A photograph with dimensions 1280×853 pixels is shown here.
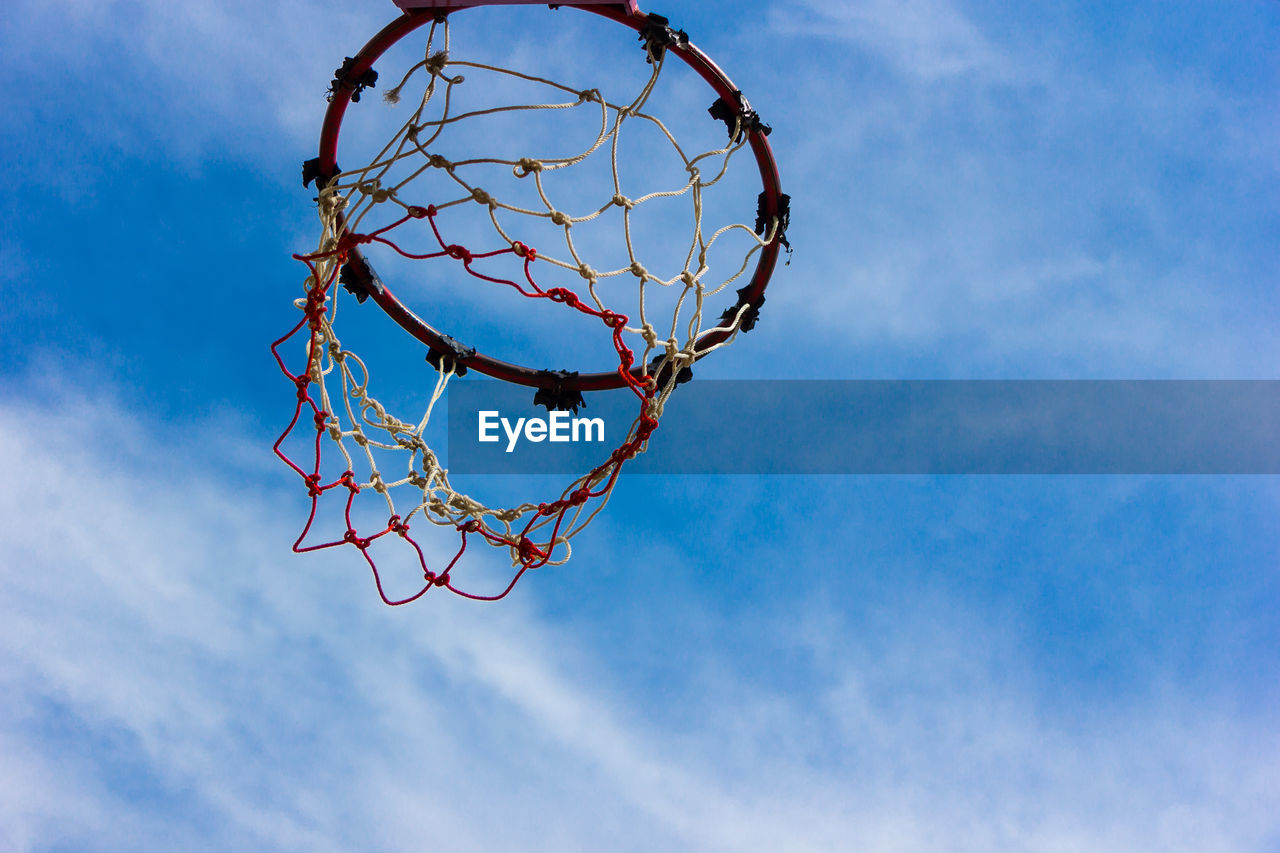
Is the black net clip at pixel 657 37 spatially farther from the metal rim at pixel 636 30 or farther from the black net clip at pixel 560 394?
the black net clip at pixel 560 394

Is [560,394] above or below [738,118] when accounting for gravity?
below

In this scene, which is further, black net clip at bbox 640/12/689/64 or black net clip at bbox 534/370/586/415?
black net clip at bbox 534/370/586/415

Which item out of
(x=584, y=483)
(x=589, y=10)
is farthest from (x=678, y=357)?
(x=589, y=10)

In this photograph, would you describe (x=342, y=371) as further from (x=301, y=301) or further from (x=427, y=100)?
(x=427, y=100)

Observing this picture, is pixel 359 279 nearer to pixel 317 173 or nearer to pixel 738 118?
pixel 317 173

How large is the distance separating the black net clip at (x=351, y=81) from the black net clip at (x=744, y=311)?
159 centimetres

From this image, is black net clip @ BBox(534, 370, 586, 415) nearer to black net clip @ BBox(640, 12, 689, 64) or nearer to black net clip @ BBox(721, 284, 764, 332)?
black net clip @ BBox(721, 284, 764, 332)

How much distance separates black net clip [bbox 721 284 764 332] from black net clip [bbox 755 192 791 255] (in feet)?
0.76

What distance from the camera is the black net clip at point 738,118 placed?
3518 millimetres

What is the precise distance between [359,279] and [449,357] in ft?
1.51

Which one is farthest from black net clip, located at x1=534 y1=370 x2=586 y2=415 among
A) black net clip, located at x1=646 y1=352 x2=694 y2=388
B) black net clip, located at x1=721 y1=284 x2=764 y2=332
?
black net clip, located at x1=721 y1=284 x2=764 y2=332

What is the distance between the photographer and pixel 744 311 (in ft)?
12.5

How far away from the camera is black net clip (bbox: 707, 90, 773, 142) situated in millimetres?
3518

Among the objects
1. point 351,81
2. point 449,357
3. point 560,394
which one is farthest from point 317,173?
point 560,394
